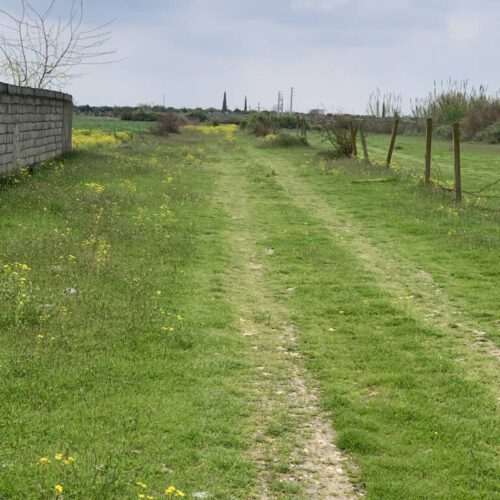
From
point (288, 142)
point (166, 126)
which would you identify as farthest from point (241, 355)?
point (166, 126)

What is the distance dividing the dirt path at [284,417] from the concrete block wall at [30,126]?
8485 mm

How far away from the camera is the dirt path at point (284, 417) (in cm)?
461

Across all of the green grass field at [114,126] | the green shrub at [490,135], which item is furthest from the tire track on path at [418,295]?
the green grass field at [114,126]

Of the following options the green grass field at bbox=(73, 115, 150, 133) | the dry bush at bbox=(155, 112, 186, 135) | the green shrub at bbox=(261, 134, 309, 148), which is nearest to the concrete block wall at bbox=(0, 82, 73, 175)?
the green shrub at bbox=(261, 134, 309, 148)

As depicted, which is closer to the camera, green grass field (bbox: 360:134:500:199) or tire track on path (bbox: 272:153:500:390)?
tire track on path (bbox: 272:153:500:390)

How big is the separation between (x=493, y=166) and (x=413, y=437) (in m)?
25.7

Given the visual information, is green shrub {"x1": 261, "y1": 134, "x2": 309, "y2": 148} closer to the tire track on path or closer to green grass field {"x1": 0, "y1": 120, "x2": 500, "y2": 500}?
the tire track on path

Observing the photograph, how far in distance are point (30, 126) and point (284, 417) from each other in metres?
14.8

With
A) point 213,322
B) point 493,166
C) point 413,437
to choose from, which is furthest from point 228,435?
point 493,166

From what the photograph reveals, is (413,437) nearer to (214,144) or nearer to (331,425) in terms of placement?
(331,425)

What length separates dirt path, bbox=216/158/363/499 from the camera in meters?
4.61

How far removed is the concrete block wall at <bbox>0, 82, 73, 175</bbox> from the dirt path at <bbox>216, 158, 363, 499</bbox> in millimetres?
8485

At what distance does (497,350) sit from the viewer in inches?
285

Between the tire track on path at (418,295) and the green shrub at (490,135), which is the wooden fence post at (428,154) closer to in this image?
the tire track on path at (418,295)
